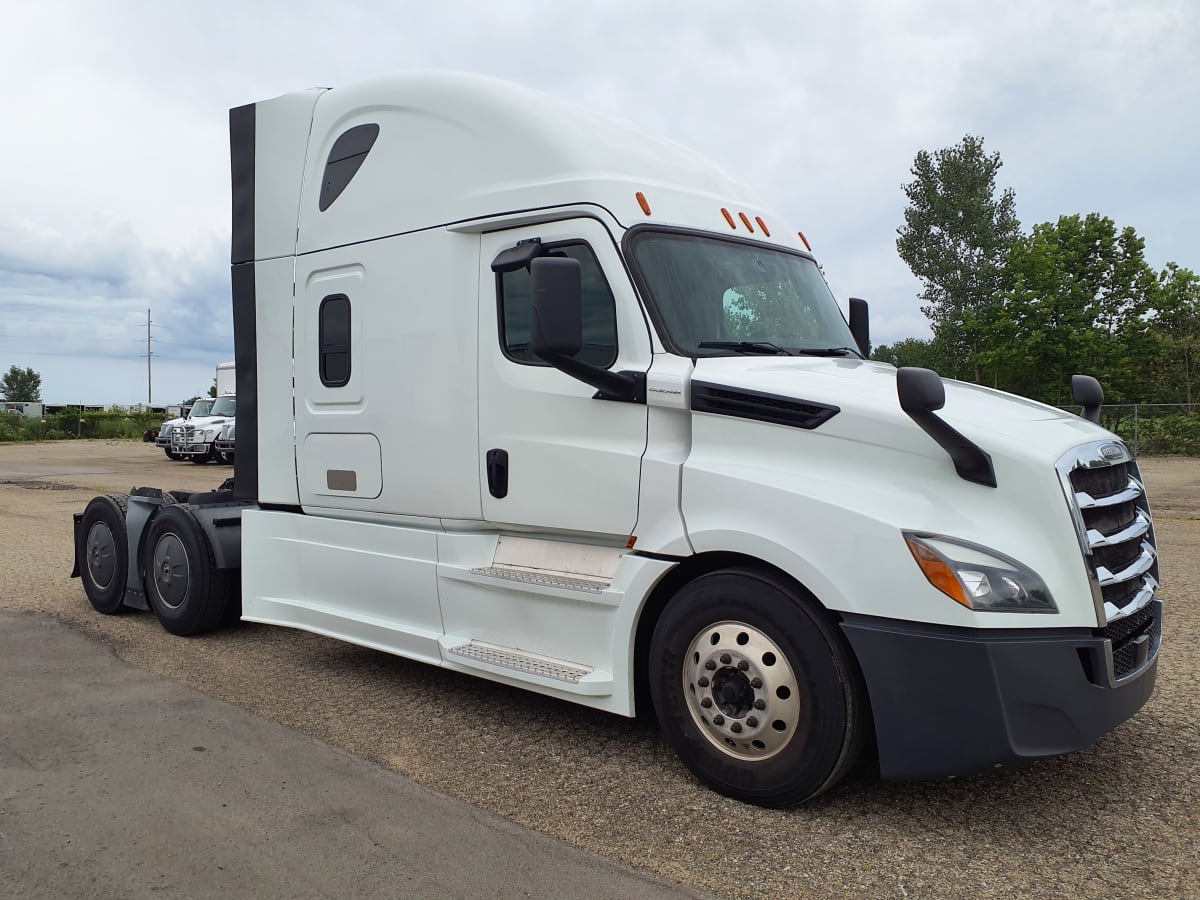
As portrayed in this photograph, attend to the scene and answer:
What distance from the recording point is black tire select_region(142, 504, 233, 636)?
6.70 m

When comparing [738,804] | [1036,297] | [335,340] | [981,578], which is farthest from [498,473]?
[1036,297]

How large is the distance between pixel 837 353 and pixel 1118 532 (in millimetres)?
1565

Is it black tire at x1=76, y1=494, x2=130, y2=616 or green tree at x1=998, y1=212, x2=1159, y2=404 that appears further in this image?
green tree at x1=998, y1=212, x2=1159, y2=404

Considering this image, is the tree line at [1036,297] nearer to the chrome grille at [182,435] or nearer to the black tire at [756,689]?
the chrome grille at [182,435]

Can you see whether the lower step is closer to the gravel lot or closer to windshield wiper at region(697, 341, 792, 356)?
the gravel lot

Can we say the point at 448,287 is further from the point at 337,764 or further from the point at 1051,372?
the point at 1051,372

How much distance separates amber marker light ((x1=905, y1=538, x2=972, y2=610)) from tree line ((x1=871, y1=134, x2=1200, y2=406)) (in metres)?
36.4

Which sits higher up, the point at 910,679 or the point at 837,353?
the point at 837,353

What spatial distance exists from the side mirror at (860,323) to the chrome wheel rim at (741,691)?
2.61m

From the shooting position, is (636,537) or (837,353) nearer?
(636,537)

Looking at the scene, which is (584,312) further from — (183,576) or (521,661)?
(183,576)

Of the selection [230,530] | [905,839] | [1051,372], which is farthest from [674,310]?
[1051,372]

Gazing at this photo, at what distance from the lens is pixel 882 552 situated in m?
3.47

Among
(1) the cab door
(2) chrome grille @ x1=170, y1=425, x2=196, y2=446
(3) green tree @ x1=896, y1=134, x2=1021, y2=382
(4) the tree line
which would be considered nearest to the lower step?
(1) the cab door
